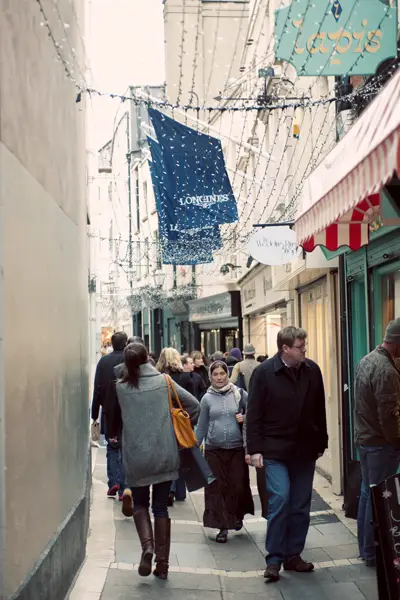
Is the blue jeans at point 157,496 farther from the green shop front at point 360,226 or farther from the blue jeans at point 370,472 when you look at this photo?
the green shop front at point 360,226

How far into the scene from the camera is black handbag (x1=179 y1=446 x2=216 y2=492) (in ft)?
21.6

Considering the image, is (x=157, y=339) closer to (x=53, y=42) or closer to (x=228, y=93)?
→ (x=228, y=93)

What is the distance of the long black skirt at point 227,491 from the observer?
Result: 8078 millimetres

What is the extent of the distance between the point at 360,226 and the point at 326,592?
3.44m

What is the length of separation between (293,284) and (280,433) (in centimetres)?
742

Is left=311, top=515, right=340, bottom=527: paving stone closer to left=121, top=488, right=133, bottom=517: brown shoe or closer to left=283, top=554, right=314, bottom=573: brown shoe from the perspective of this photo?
left=283, top=554, right=314, bottom=573: brown shoe

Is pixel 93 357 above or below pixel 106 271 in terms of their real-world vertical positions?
below

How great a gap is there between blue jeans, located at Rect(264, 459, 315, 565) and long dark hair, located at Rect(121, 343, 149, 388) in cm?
122

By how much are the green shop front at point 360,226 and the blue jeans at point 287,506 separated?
5.23 ft

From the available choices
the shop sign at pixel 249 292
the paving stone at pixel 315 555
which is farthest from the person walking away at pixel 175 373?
the shop sign at pixel 249 292

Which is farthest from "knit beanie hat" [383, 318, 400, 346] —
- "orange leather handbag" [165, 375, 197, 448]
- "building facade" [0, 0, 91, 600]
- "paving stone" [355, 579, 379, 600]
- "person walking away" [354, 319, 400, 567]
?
"building facade" [0, 0, 91, 600]

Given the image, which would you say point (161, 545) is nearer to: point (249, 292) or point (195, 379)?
point (195, 379)

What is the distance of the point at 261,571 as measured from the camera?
22.7 feet

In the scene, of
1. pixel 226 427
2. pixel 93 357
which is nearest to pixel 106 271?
pixel 93 357
